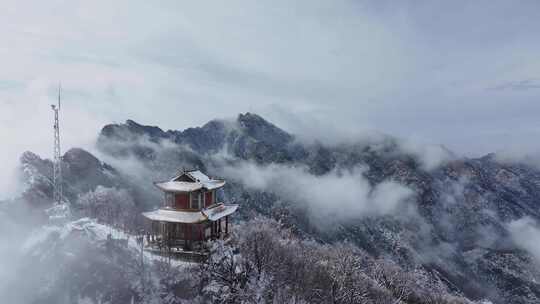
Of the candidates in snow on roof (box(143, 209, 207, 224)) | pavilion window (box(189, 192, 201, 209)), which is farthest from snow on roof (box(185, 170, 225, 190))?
snow on roof (box(143, 209, 207, 224))

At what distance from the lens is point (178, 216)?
61188 mm

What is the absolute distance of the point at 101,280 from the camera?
59.3 meters

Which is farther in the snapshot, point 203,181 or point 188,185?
point 203,181

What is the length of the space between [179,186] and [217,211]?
7914 millimetres

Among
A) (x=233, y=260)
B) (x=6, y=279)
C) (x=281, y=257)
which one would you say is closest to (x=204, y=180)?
(x=233, y=260)

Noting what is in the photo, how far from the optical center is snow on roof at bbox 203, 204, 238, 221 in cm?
6323

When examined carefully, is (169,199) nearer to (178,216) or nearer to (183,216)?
(178,216)

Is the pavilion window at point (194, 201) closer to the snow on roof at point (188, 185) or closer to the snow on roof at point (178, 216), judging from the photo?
the snow on roof at point (178, 216)

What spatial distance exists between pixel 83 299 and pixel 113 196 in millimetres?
82764

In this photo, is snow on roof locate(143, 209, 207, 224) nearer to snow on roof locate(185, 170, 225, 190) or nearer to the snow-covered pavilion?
the snow-covered pavilion

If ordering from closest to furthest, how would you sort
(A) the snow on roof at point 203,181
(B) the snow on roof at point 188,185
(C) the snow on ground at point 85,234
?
(B) the snow on roof at point 188,185
(A) the snow on roof at point 203,181
(C) the snow on ground at point 85,234

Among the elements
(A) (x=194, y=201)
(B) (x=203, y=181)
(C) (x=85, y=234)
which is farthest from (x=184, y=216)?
(C) (x=85, y=234)

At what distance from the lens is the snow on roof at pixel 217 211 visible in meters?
63.2

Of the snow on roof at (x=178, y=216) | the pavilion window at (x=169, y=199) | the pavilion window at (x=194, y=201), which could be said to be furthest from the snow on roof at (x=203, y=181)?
the snow on roof at (x=178, y=216)
